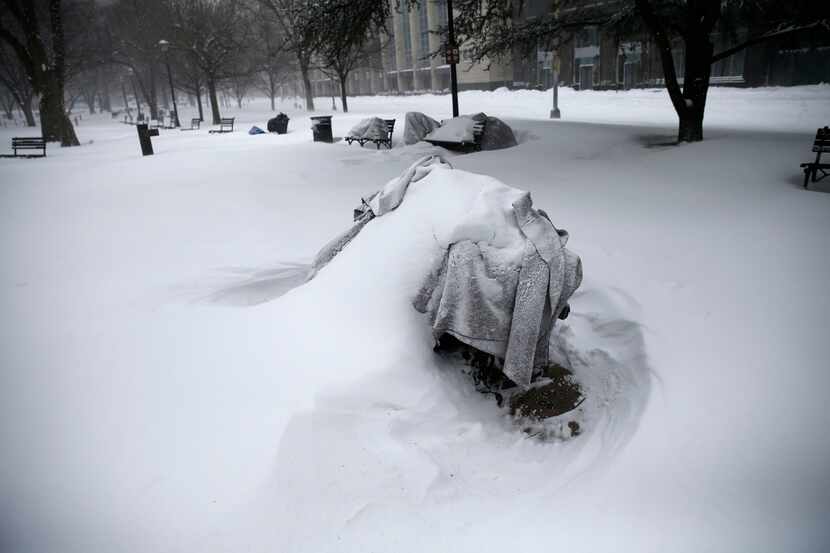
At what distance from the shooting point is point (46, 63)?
18.5 metres

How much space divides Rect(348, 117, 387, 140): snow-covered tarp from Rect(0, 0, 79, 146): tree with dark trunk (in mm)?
12799

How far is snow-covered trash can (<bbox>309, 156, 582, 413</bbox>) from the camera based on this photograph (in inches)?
128

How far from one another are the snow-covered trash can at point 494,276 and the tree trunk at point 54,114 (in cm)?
2153

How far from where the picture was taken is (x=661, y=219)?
6.48 metres

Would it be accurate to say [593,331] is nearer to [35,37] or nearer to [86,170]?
[86,170]

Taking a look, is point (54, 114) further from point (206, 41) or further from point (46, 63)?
point (206, 41)

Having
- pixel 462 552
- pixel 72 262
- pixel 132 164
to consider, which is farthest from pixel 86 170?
pixel 462 552

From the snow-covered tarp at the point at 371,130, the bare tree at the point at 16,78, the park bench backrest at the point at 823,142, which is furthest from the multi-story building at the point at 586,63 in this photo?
the bare tree at the point at 16,78

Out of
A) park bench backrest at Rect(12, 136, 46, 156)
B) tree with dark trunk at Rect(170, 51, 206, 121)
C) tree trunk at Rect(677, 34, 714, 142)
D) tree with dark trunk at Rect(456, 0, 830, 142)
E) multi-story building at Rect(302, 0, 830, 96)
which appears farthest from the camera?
tree with dark trunk at Rect(170, 51, 206, 121)

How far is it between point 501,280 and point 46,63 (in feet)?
74.1

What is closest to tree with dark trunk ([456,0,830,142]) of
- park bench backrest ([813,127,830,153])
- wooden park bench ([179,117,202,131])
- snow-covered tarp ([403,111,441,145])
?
snow-covered tarp ([403,111,441,145])

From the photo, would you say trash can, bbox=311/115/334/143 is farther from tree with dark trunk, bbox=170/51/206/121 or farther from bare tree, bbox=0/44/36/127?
bare tree, bbox=0/44/36/127

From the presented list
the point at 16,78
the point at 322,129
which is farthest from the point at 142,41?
the point at 322,129

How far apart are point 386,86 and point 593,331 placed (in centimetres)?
6328
